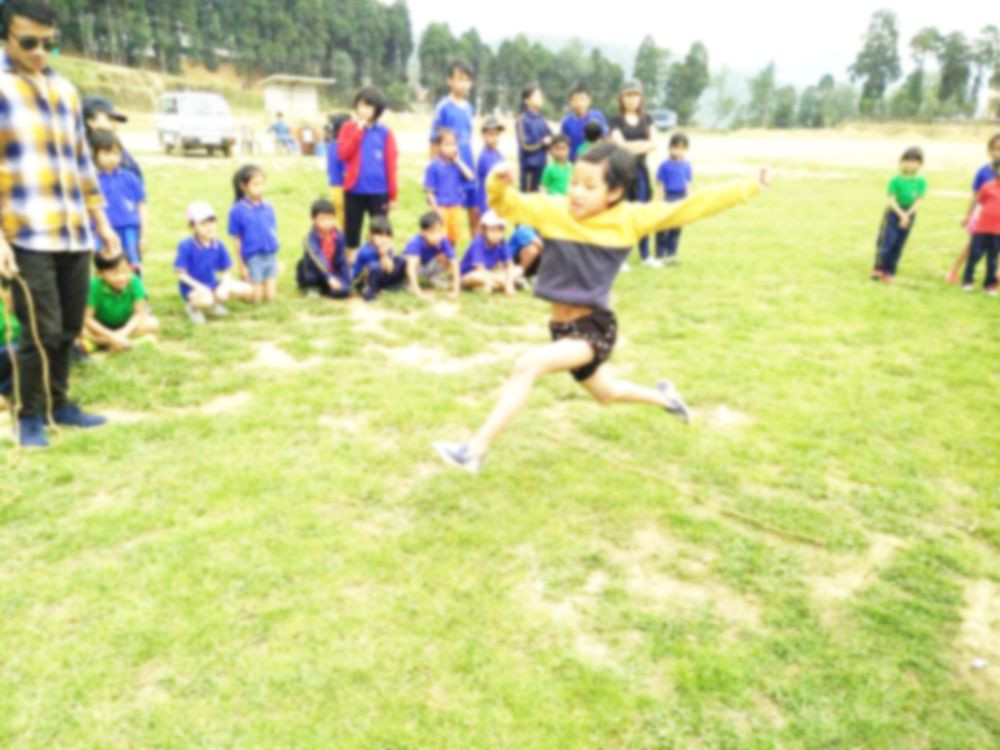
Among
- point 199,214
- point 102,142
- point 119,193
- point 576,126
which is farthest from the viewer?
point 576,126

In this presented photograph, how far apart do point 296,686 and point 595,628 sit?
1156 mm

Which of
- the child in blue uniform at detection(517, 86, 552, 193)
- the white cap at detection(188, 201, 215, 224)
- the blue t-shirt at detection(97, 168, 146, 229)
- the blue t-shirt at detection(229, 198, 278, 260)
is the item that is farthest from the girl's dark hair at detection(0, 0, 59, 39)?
the child in blue uniform at detection(517, 86, 552, 193)

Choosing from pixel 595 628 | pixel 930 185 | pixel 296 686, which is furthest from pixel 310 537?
pixel 930 185

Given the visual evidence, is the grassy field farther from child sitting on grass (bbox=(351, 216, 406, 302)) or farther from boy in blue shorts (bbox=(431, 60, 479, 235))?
boy in blue shorts (bbox=(431, 60, 479, 235))

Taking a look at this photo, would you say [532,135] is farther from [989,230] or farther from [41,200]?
[41,200]

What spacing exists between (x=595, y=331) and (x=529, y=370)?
419mm

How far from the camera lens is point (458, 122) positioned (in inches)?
316

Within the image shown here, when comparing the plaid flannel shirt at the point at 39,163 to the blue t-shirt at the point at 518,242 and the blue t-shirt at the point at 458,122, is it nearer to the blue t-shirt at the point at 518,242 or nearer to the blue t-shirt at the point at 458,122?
the blue t-shirt at the point at 458,122

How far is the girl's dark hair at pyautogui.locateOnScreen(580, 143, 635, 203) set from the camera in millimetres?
3307

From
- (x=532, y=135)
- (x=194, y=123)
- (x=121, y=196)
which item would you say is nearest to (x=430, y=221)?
(x=532, y=135)

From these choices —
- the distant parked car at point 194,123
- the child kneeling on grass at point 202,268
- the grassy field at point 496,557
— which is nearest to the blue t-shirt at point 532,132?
the grassy field at point 496,557

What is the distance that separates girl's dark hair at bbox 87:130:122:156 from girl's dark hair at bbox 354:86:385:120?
2289 mm

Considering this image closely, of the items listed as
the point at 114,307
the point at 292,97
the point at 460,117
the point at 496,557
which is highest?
the point at 292,97

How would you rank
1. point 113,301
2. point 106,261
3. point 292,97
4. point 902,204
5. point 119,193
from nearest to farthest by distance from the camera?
point 106,261, point 113,301, point 119,193, point 902,204, point 292,97
